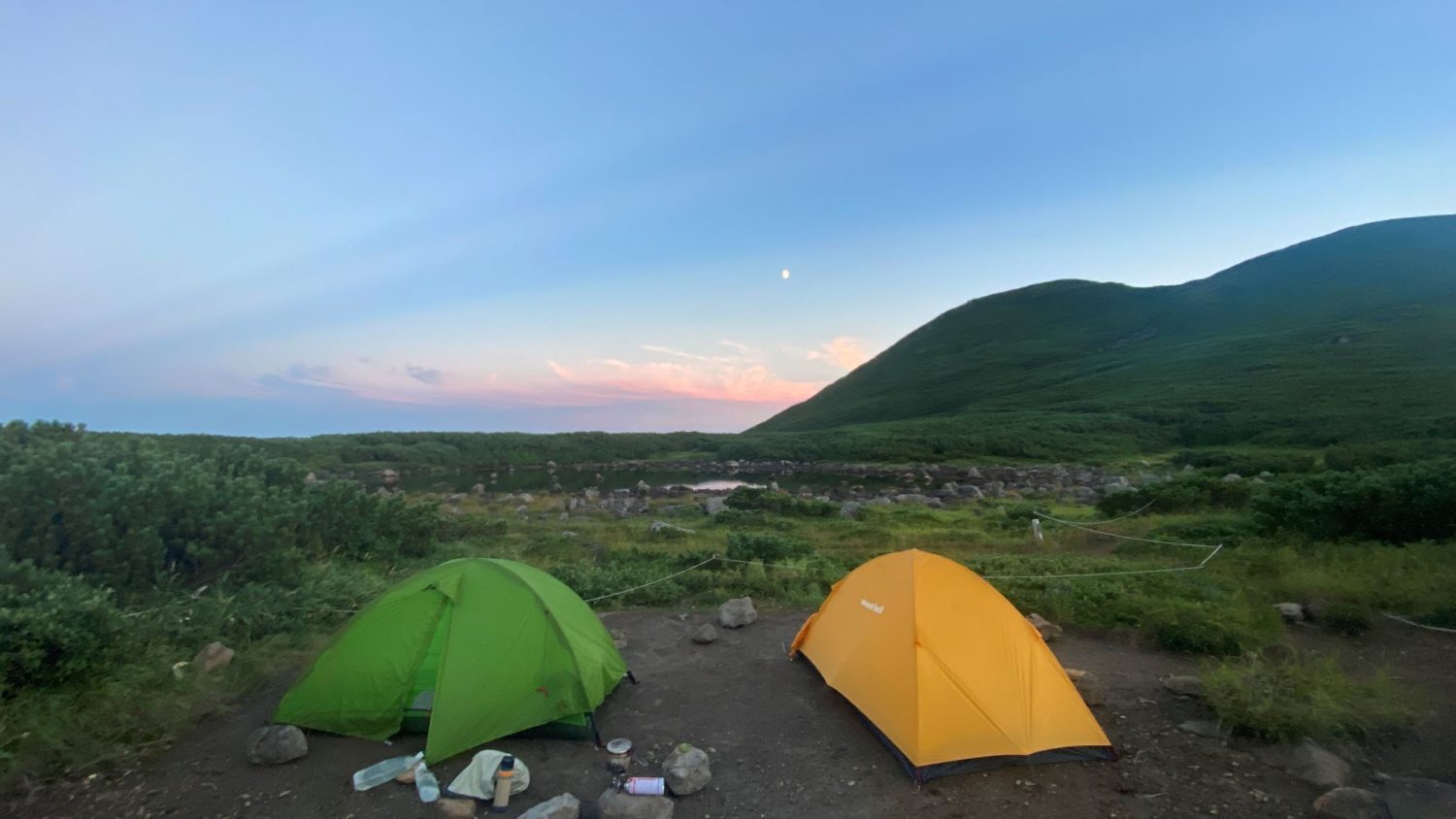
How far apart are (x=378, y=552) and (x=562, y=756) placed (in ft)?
33.0

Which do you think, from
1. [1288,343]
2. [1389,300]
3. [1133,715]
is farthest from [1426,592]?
[1389,300]

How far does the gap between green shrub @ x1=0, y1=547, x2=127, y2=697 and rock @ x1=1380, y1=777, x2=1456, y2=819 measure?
1151cm

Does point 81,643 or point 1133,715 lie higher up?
point 81,643

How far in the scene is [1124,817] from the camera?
18.1ft

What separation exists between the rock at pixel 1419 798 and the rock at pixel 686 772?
5.22m

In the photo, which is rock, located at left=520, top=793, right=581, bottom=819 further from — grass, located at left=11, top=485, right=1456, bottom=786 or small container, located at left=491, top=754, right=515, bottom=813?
grass, located at left=11, top=485, right=1456, bottom=786

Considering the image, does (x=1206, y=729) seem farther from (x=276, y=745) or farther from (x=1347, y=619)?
(x=276, y=745)

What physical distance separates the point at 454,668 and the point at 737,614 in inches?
196

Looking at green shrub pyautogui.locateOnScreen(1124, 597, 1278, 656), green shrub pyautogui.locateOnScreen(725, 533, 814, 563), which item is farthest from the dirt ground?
green shrub pyautogui.locateOnScreen(725, 533, 814, 563)

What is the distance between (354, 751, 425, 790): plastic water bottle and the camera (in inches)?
237

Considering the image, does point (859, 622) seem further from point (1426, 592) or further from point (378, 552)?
point (378, 552)

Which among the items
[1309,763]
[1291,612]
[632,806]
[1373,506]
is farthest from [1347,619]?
[632,806]

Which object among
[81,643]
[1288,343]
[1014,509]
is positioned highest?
[1288,343]

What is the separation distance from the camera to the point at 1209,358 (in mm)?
82188
